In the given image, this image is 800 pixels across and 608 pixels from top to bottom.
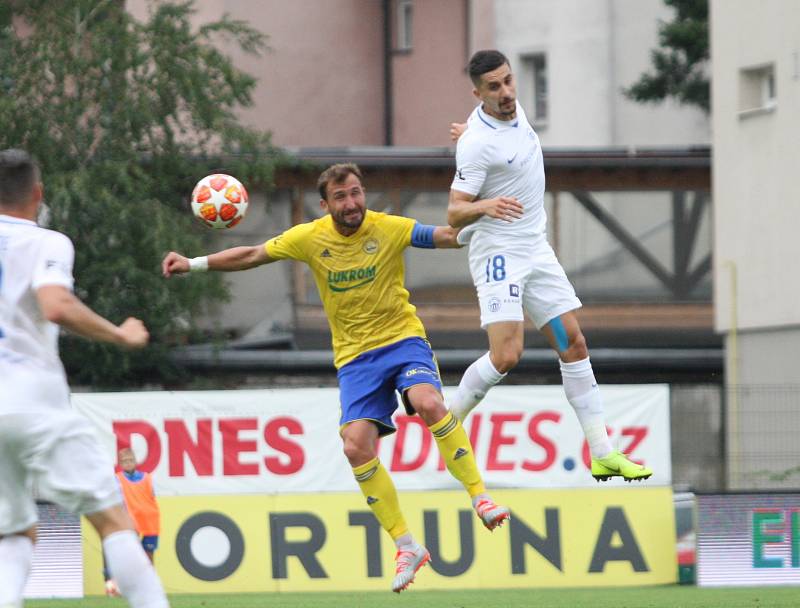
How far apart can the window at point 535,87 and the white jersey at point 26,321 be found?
33339mm

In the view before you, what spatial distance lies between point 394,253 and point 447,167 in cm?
1905

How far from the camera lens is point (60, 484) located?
25.3 feet

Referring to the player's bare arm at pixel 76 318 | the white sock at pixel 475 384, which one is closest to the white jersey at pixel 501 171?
the white sock at pixel 475 384

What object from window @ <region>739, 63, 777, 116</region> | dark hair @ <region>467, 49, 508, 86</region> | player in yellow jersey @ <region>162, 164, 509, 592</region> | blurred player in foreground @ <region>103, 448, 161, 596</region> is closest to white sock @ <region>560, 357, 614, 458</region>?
player in yellow jersey @ <region>162, 164, 509, 592</region>

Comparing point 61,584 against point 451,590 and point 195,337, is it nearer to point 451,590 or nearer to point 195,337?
point 451,590

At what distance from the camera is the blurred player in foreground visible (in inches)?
735

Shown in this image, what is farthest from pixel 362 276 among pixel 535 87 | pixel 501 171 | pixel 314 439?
pixel 535 87

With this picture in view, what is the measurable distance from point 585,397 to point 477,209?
1712 millimetres

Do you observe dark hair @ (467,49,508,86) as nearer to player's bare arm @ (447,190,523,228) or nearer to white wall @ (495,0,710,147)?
player's bare arm @ (447,190,523,228)

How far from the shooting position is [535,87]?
4116cm

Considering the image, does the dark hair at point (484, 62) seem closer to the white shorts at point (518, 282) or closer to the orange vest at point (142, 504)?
the white shorts at point (518, 282)

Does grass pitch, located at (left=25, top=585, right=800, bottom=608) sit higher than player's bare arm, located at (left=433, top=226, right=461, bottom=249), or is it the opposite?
player's bare arm, located at (left=433, top=226, right=461, bottom=249)

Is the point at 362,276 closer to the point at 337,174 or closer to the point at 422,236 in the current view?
the point at 422,236

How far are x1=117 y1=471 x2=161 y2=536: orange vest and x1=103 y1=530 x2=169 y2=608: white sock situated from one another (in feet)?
35.8
